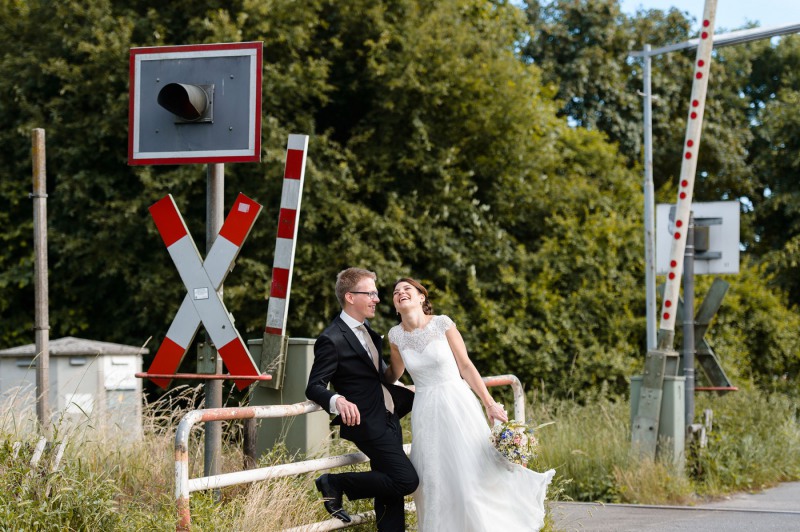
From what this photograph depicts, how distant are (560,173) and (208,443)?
1752cm

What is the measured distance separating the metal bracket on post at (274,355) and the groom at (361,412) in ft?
1.87

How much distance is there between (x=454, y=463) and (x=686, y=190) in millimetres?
5675

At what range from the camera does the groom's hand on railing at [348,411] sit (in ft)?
18.2

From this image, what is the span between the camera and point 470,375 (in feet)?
20.4

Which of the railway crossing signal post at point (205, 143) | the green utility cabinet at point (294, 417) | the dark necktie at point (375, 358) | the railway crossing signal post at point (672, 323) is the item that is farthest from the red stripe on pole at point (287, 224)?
the railway crossing signal post at point (672, 323)

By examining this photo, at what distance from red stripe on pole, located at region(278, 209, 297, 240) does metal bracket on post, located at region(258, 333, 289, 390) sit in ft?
1.94

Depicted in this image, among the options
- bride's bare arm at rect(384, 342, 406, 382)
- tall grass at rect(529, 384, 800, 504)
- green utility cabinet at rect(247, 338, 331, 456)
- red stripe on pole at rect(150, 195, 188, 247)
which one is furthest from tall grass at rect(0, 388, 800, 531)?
red stripe on pole at rect(150, 195, 188, 247)

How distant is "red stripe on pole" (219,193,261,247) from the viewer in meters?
5.65

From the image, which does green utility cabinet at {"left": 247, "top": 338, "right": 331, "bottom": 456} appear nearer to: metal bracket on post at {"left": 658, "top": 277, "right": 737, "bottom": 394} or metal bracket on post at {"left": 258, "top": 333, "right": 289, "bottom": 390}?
metal bracket on post at {"left": 258, "top": 333, "right": 289, "bottom": 390}

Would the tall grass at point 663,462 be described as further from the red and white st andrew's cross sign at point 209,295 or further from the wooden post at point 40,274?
the red and white st andrew's cross sign at point 209,295

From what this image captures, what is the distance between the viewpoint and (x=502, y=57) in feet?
65.8


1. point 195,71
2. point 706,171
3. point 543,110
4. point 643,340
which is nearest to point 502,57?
point 543,110

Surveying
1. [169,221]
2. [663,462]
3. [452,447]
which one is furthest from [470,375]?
[663,462]

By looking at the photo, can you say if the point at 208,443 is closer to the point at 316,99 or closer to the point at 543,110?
the point at 316,99
